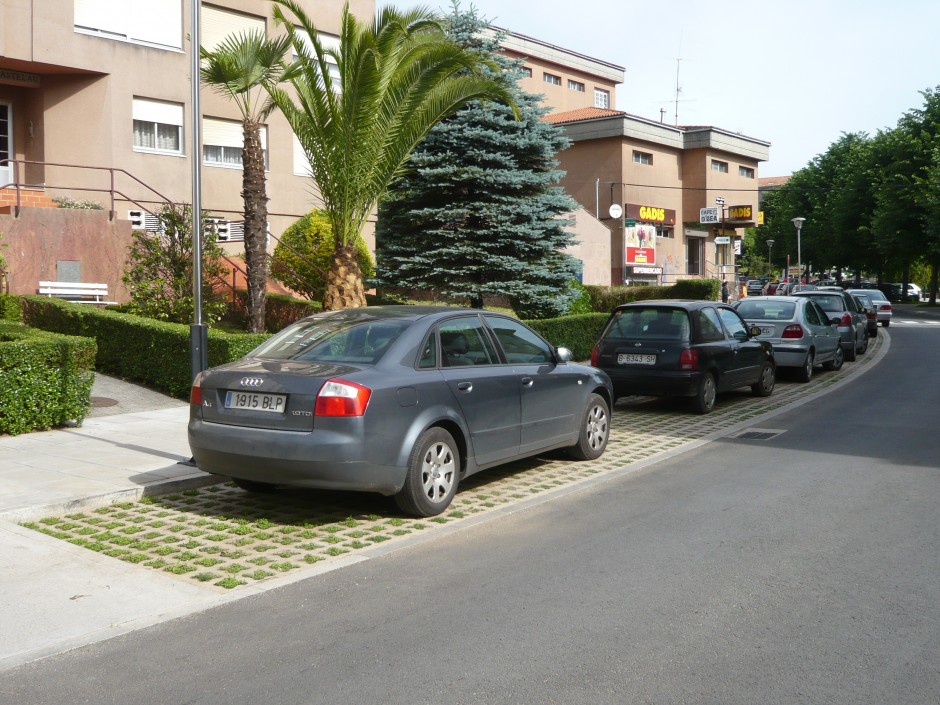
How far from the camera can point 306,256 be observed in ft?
68.7

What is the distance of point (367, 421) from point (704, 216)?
148 ft

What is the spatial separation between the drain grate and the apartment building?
13785mm

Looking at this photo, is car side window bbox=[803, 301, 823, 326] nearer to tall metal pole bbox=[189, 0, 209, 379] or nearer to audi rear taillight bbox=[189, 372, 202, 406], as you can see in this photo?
tall metal pole bbox=[189, 0, 209, 379]

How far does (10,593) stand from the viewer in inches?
210

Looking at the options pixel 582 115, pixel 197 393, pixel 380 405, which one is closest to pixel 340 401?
pixel 380 405

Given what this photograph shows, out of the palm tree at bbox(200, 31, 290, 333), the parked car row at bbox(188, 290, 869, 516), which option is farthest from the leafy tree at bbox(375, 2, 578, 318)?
the parked car row at bbox(188, 290, 869, 516)

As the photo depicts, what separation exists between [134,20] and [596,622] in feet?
72.8

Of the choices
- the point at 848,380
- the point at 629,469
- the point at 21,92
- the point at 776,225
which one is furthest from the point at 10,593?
the point at 776,225

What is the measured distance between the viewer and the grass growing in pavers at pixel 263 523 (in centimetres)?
597

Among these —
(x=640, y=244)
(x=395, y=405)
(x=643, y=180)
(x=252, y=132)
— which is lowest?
(x=395, y=405)

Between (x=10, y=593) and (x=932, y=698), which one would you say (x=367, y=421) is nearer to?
(x=10, y=593)

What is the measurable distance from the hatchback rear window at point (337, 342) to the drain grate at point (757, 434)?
206 inches

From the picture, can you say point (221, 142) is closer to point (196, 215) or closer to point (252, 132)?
point (252, 132)

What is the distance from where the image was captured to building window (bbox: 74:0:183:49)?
21.9 m
